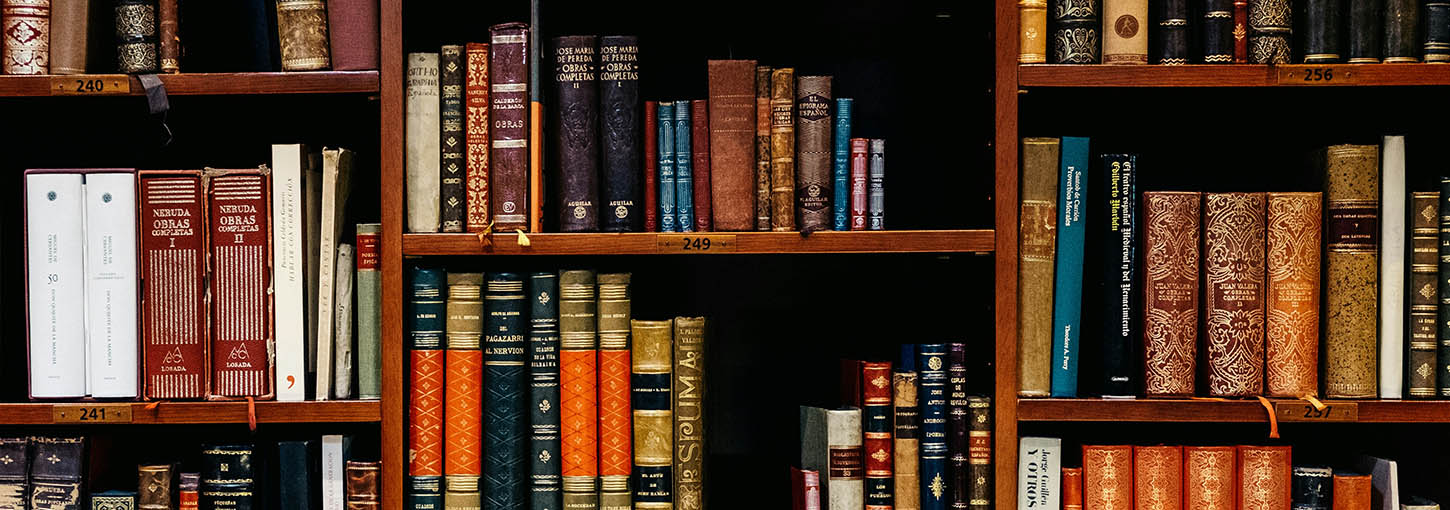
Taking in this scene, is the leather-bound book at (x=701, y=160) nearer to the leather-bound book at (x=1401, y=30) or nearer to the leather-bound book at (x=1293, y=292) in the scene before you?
the leather-bound book at (x=1293, y=292)

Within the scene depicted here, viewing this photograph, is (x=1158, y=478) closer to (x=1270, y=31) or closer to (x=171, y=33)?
→ (x=1270, y=31)

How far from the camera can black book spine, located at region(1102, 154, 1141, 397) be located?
1.28m

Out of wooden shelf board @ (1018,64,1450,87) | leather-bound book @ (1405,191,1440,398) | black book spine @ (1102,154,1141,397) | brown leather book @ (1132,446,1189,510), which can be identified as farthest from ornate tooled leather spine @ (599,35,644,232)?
leather-bound book @ (1405,191,1440,398)

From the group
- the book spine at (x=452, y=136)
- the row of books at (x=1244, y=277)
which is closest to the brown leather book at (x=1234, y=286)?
the row of books at (x=1244, y=277)

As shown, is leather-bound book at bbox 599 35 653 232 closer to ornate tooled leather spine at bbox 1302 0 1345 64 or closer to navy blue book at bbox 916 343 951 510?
navy blue book at bbox 916 343 951 510

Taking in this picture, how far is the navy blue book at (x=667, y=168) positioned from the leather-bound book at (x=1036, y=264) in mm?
408

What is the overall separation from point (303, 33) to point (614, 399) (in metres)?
0.58

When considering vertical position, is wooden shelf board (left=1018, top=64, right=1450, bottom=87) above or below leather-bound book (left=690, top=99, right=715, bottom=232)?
above

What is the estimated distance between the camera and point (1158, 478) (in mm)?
1304

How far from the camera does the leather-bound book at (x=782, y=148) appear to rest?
130 centimetres

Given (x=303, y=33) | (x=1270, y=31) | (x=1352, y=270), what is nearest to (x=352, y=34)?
(x=303, y=33)

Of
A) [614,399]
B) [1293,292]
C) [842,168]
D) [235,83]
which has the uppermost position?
[235,83]

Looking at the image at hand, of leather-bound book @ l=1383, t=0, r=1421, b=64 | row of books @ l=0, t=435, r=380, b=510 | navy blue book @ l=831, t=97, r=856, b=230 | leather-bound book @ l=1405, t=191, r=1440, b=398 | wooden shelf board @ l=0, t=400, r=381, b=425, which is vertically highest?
leather-bound book @ l=1383, t=0, r=1421, b=64

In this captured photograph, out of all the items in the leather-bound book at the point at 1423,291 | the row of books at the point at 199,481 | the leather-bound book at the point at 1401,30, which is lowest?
the row of books at the point at 199,481
